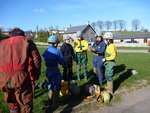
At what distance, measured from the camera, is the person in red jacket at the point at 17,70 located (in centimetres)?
665

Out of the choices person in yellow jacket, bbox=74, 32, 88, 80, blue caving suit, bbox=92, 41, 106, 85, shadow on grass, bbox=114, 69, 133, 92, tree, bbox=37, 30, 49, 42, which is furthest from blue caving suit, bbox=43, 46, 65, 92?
tree, bbox=37, 30, 49, 42

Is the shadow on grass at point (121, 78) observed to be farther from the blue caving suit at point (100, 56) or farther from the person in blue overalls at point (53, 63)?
the person in blue overalls at point (53, 63)

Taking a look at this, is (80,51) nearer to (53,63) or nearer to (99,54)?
(99,54)

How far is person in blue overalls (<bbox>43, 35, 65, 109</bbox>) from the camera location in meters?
9.54

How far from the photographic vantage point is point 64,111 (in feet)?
32.1

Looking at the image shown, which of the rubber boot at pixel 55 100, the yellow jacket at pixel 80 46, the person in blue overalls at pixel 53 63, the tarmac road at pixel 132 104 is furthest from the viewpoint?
the yellow jacket at pixel 80 46

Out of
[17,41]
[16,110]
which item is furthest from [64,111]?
[17,41]

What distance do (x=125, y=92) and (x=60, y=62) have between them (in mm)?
3920

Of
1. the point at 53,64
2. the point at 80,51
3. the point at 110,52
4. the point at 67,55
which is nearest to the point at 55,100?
the point at 53,64

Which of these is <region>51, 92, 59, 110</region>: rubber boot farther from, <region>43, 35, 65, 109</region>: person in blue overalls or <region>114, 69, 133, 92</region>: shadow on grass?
<region>114, 69, 133, 92</region>: shadow on grass

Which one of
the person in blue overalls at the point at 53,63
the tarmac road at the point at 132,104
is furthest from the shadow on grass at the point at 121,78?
the person in blue overalls at the point at 53,63

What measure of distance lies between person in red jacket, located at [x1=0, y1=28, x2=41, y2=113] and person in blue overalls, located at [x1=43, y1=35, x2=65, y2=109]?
2.64m

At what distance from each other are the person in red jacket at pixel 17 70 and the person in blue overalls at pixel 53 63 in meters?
2.64

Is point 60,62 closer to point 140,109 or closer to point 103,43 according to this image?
point 140,109
